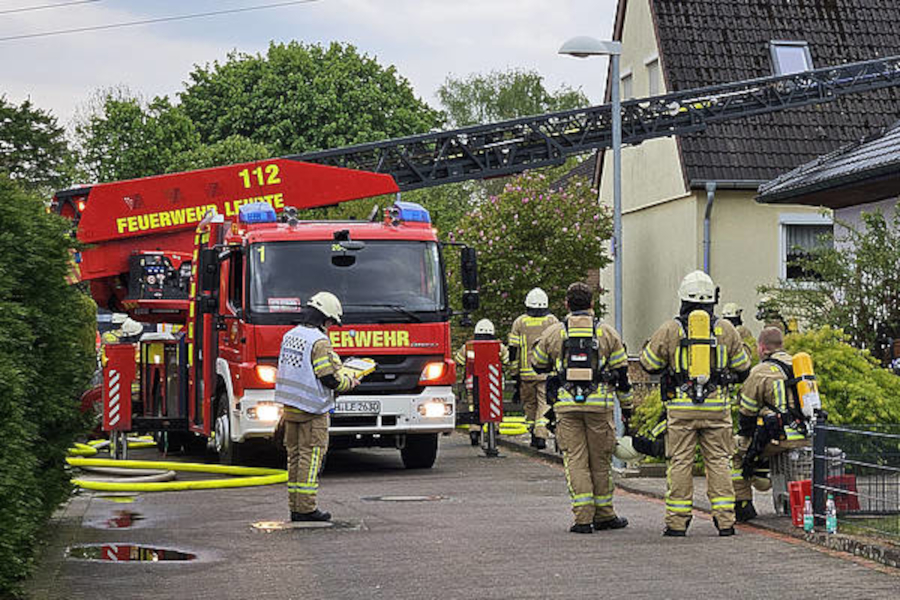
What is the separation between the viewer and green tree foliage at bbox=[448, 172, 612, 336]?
30.6 metres

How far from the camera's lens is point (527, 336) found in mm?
19422

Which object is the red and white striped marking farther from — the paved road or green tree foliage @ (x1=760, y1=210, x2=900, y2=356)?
the paved road

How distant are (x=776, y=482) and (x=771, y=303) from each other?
5081 mm

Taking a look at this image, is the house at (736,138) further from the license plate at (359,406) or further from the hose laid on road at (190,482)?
the hose laid on road at (190,482)

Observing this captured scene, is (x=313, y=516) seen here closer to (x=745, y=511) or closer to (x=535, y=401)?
(x=745, y=511)

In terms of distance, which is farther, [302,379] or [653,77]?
[653,77]

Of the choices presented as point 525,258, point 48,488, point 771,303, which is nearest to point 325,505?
point 48,488

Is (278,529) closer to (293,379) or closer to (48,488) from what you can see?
(293,379)

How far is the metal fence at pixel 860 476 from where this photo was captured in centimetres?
1031

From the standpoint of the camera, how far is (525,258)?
3083cm

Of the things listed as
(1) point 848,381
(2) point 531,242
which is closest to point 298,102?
(2) point 531,242

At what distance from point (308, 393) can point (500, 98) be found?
61.2 metres

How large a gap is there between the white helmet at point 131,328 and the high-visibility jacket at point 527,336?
15.9ft

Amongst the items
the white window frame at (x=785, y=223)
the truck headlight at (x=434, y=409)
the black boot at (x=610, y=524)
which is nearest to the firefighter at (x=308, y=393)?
the black boot at (x=610, y=524)
